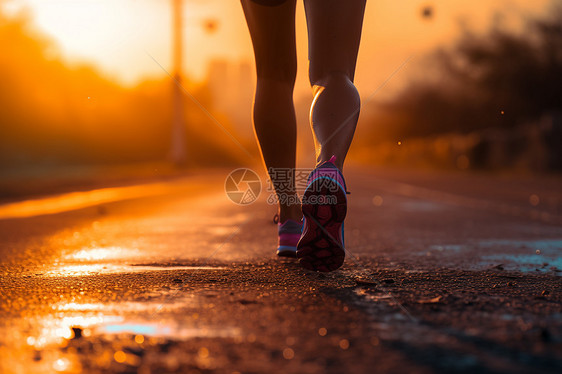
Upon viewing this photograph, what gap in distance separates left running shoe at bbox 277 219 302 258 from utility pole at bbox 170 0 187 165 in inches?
860

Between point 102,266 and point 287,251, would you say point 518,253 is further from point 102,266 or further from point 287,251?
point 102,266

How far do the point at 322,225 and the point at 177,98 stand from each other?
2375 cm

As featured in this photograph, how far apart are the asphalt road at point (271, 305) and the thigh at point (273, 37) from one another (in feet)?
2.99

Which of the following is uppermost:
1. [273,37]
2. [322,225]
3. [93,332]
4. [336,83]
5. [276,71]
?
[273,37]

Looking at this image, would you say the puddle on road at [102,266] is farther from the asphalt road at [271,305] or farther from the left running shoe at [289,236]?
the left running shoe at [289,236]

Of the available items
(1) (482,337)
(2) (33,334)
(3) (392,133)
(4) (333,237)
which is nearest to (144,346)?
(2) (33,334)

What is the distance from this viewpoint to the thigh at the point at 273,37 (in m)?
2.94

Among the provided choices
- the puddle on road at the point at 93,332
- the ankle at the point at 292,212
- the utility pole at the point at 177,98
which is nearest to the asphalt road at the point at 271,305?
the puddle on road at the point at 93,332

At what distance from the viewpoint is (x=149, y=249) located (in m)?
3.40

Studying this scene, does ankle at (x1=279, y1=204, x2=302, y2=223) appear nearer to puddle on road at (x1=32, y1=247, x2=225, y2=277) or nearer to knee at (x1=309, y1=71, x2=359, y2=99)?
puddle on road at (x1=32, y1=247, x2=225, y2=277)

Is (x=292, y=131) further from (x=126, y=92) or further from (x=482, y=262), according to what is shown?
(x=126, y=92)

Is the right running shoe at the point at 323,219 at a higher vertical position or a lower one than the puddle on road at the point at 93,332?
higher

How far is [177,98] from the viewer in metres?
25.4

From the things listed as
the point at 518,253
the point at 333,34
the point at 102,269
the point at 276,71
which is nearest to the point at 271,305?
the point at 102,269
